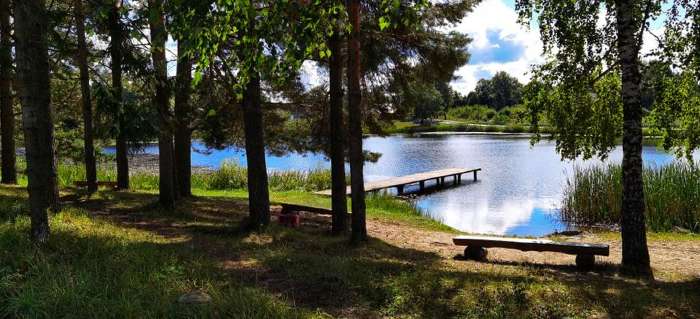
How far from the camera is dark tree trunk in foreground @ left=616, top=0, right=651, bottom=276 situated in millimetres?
6672

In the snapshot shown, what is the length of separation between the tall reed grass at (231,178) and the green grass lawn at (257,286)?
Answer: 42.7ft

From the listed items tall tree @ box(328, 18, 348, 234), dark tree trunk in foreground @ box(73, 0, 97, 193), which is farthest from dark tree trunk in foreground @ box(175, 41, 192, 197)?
tall tree @ box(328, 18, 348, 234)

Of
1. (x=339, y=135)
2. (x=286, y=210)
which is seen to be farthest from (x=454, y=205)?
(x=339, y=135)

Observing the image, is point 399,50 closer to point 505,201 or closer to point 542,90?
point 542,90

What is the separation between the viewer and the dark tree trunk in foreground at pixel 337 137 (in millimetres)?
8820

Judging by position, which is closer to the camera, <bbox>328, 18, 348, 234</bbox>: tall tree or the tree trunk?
the tree trunk

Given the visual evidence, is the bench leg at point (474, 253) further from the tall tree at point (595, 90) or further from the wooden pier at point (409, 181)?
the wooden pier at point (409, 181)

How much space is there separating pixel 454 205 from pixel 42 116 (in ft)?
51.2

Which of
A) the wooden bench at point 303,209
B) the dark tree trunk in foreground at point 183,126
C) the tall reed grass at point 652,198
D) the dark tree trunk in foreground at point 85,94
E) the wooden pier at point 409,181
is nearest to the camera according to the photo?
the dark tree trunk in foreground at point 183,126

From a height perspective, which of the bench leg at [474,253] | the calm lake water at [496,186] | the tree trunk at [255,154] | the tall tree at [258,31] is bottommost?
the calm lake water at [496,186]

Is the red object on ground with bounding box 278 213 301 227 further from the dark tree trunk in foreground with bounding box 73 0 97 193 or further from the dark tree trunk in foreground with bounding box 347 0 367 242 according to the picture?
the dark tree trunk in foreground with bounding box 73 0 97 193

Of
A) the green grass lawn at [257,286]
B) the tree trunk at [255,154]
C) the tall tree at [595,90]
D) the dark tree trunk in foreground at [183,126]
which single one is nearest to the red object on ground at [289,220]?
the tree trunk at [255,154]

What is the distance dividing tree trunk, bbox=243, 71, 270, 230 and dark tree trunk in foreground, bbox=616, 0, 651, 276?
5.05 metres

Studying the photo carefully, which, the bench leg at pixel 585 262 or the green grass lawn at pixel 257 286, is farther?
the bench leg at pixel 585 262
